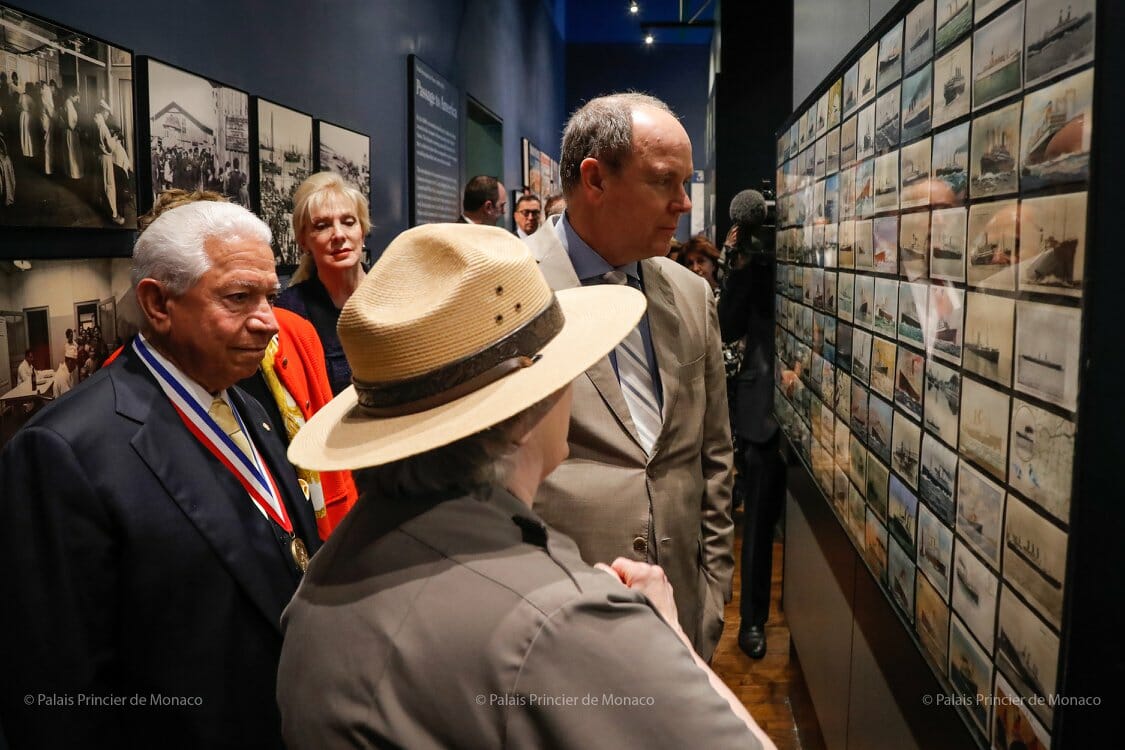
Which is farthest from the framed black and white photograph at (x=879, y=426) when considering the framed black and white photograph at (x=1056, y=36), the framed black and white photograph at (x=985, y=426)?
the framed black and white photograph at (x=1056, y=36)

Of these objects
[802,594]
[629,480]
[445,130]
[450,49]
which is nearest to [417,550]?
[629,480]

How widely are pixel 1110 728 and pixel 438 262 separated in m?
1.02

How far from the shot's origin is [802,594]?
351cm

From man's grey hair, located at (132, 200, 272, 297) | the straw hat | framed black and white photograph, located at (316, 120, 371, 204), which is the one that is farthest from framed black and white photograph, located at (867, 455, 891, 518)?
framed black and white photograph, located at (316, 120, 371, 204)

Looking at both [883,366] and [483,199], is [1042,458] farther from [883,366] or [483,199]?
[483,199]

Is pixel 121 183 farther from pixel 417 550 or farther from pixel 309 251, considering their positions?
pixel 417 550

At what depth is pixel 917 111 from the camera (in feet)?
5.57

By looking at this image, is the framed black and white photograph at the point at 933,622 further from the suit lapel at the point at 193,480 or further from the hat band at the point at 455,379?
the suit lapel at the point at 193,480

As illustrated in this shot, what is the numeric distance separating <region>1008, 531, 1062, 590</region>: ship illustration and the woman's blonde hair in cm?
236

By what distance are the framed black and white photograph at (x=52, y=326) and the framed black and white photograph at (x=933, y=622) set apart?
1.65 meters

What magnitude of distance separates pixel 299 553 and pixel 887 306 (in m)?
1.36

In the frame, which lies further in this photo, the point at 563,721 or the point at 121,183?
the point at 121,183

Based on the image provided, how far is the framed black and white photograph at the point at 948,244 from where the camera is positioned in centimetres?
146

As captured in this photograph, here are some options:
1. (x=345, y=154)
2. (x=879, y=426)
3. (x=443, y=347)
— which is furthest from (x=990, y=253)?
(x=345, y=154)
